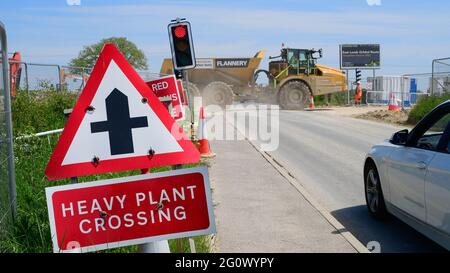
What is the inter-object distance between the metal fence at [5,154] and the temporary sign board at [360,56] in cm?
4256

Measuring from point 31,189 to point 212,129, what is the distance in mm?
12088

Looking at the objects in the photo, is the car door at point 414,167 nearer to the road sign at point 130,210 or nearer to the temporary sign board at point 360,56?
the road sign at point 130,210

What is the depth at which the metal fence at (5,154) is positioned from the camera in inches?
173

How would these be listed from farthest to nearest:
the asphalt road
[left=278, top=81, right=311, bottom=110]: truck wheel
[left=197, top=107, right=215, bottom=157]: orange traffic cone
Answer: [left=278, top=81, right=311, bottom=110]: truck wheel
[left=197, top=107, right=215, bottom=157]: orange traffic cone
the asphalt road

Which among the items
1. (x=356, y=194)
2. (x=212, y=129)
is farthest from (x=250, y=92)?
(x=356, y=194)

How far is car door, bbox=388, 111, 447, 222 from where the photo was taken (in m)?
4.82

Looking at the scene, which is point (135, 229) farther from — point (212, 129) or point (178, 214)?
point (212, 129)

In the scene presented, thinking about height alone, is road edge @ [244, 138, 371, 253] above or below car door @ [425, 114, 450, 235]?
below

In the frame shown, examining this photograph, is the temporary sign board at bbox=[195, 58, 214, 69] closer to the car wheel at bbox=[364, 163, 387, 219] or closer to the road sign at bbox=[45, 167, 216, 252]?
the car wheel at bbox=[364, 163, 387, 219]

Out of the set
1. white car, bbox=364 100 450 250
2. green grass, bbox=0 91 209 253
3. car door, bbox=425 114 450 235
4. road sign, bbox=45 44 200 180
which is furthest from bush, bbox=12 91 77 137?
car door, bbox=425 114 450 235

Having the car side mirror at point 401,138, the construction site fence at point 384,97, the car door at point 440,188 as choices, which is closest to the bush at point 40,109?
the car side mirror at point 401,138

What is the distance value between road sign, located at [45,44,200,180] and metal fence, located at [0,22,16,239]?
57.1 inches

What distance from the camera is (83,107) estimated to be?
3.14 m
